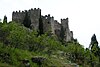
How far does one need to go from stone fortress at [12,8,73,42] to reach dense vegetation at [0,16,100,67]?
16779mm

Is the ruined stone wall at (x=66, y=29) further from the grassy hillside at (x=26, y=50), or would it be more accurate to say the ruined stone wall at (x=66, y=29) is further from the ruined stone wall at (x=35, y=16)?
the grassy hillside at (x=26, y=50)

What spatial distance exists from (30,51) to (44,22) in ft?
97.9

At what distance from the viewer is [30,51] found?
50500 mm

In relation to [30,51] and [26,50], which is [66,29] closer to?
[30,51]

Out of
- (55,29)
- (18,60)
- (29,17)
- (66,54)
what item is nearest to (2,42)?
(18,60)

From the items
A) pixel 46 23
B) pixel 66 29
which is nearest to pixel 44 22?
pixel 46 23

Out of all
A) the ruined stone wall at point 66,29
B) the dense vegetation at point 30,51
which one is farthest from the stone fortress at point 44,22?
the dense vegetation at point 30,51

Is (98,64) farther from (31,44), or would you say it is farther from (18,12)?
(18,12)

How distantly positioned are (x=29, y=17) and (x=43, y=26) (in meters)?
4.35

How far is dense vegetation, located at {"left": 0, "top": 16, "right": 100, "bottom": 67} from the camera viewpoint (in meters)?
42.5

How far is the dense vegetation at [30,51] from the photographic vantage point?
42.5m

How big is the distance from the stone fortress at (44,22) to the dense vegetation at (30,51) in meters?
16.8

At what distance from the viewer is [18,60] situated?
42.6 m

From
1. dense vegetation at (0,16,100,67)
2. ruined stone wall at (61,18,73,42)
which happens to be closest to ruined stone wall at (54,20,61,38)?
ruined stone wall at (61,18,73,42)
